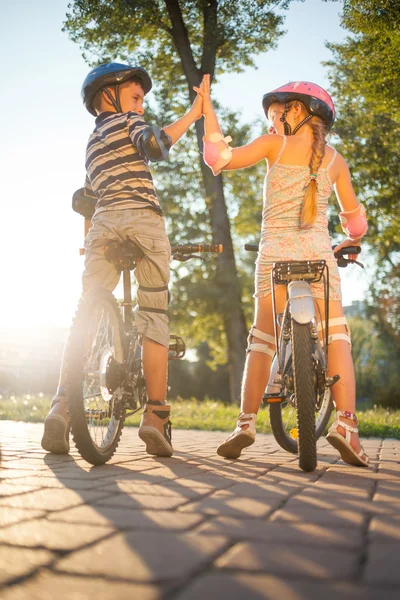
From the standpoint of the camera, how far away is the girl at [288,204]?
3936 millimetres

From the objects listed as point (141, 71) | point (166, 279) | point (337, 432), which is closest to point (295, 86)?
point (141, 71)

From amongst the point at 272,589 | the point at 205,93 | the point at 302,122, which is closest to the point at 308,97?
the point at 302,122

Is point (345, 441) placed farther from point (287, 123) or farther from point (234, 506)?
point (287, 123)

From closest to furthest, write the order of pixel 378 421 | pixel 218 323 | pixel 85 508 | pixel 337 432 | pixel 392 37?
pixel 85 508
pixel 337 432
pixel 378 421
pixel 392 37
pixel 218 323

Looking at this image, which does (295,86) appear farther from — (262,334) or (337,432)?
(337,432)

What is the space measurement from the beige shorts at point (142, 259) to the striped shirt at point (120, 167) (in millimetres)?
67

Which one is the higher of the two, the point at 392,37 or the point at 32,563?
the point at 392,37

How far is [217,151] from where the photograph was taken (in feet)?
13.1

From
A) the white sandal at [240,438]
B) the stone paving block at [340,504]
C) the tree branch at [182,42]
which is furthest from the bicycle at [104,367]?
the tree branch at [182,42]

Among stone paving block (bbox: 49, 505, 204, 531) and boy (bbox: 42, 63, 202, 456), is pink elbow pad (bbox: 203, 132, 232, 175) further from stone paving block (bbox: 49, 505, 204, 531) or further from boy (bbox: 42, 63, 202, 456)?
stone paving block (bbox: 49, 505, 204, 531)

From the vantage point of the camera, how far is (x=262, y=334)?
4164mm

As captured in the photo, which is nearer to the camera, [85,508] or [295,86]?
[85,508]

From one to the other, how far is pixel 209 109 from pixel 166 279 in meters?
1.01

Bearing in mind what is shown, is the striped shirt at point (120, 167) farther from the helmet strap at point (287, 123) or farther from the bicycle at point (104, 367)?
the helmet strap at point (287, 123)
